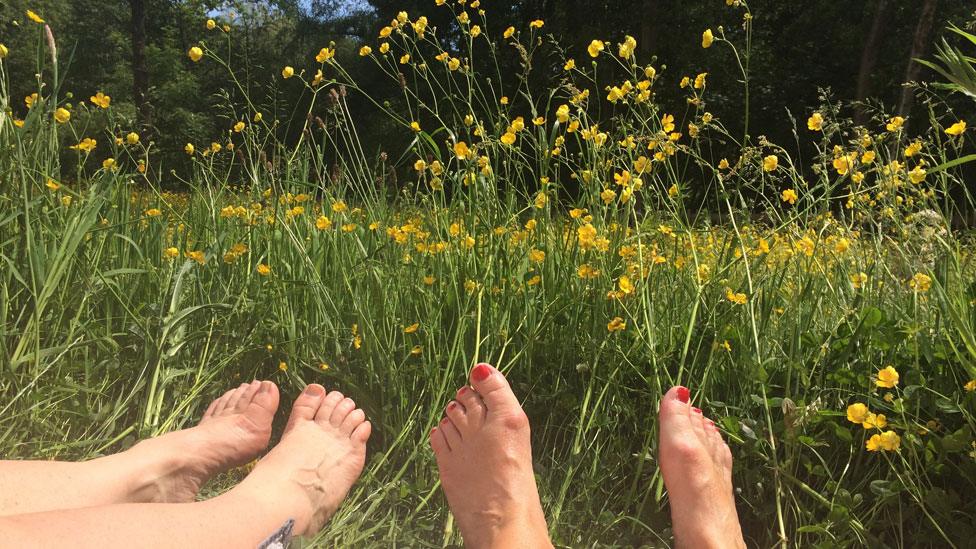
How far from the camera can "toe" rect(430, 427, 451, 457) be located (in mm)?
1448

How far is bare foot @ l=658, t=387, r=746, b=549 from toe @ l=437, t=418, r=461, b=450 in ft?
1.25

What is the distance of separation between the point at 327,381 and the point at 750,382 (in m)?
0.91

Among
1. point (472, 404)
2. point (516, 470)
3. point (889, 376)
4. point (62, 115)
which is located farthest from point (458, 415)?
point (62, 115)

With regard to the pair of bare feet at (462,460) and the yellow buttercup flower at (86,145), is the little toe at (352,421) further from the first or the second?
the yellow buttercup flower at (86,145)

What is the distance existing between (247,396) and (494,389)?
55cm

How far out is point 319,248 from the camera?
191 centimetres

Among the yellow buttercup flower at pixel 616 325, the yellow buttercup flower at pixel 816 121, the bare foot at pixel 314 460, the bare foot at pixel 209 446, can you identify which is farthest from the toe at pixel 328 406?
the yellow buttercup flower at pixel 816 121

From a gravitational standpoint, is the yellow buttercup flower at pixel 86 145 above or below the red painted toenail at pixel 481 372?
above

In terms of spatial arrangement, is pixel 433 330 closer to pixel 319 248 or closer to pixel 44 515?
pixel 319 248

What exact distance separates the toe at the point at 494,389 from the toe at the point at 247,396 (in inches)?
19.8

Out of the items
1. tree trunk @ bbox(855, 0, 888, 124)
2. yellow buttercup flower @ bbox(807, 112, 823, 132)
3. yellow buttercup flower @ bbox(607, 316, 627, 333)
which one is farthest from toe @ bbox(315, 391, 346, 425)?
tree trunk @ bbox(855, 0, 888, 124)

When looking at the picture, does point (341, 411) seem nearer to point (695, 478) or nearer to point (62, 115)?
point (695, 478)

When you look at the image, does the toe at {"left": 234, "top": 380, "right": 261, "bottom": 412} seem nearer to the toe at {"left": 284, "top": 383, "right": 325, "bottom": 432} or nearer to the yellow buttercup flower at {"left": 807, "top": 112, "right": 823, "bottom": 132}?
the toe at {"left": 284, "top": 383, "right": 325, "bottom": 432}

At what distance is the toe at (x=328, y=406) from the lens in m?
1.59
